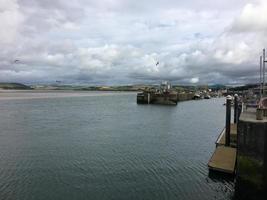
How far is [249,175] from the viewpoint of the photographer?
18.8 metres

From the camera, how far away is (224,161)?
2556 cm

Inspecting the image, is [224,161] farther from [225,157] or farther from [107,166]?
[107,166]

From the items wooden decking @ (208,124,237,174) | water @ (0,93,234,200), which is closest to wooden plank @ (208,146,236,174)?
wooden decking @ (208,124,237,174)

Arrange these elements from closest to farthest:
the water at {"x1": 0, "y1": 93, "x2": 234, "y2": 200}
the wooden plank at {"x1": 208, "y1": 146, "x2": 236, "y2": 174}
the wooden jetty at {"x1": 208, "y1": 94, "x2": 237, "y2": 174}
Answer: the water at {"x1": 0, "y1": 93, "x2": 234, "y2": 200} → the wooden plank at {"x1": 208, "y1": 146, "x2": 236, "y2": 174} → the wooden jetty at {"x1": 208, "y1": 94, "x2": 237, "y2": 174}

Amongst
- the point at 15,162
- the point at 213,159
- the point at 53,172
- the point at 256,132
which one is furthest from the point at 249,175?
the point at 15,162

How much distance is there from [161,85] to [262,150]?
132 m

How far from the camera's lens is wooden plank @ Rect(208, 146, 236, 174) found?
24141mm

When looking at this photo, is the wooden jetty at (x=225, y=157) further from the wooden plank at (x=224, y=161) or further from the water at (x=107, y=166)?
the water at (x=107, y=166)

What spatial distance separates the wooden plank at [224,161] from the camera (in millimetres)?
24141

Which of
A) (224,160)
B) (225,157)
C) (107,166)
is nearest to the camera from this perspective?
(224,160)

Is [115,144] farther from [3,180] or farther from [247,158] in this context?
[247,158]

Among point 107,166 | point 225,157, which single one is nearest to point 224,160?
point 225,157

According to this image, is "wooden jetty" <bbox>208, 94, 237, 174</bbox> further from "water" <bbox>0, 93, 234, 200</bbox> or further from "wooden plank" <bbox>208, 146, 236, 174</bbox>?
"water" <bbox>0, 93, 234, 200</bbox>

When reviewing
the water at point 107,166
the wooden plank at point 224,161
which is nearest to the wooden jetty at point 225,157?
the wooden plank at point 224,161
